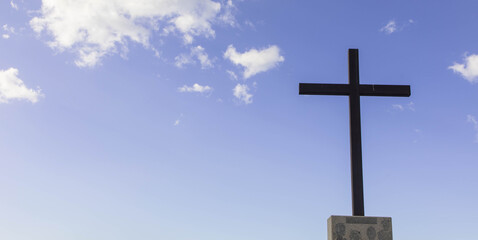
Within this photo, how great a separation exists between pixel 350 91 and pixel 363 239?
3.58m

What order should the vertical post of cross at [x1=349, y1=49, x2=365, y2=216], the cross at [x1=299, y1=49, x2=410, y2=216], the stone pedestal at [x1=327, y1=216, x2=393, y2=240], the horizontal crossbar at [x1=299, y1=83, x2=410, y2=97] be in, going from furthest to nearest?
1. the horizontal crossbar at [x1=299, y1=83, x2=410, y2=97]
2. the cross at [x1=299, y1=49, x2=410, y2=216]
3. the vertical post of cross at [x1=349, y1=49, x2=365, y2=216]
4. the stone pedestal at [x1=327, y1=216, x2=393, y2=240]

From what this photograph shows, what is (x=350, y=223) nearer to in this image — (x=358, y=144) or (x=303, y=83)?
(x=358, y=144)

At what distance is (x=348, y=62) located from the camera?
49.6ft

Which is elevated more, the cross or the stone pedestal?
the cross

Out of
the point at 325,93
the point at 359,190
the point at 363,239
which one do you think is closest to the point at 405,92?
the point at 325,93

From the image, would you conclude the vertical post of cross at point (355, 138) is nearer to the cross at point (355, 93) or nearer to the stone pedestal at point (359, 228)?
the cross at point (355, 93)

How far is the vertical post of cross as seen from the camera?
13.8 meters

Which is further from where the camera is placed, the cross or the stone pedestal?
the cross

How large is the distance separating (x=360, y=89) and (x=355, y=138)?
4.44 feet

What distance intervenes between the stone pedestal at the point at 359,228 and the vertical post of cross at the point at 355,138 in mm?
400

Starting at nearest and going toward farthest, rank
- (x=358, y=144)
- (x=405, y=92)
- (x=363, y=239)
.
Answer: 1. (x=363, y=239)
2. (x=358, y=144)
3. (x=405, y=92)

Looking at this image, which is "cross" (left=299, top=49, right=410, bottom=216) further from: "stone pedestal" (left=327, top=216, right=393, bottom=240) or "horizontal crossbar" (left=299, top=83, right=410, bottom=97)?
"stone pedestal" (left=327, top=216, right=393, bottom=240)

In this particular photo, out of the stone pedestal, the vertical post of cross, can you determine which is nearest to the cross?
the vertical post of cross

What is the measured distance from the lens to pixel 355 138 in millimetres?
14281
